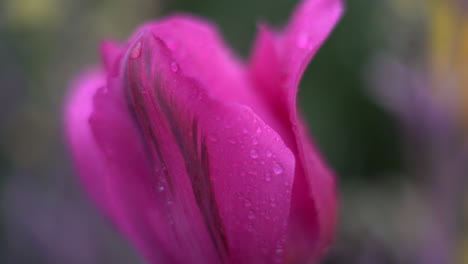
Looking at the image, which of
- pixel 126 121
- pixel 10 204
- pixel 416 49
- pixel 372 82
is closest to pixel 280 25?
pixel 372 82

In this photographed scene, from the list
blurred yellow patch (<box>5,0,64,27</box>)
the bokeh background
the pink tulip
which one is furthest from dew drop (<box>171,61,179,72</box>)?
blurred yellow patch (<box>5,0,64,27</box>)

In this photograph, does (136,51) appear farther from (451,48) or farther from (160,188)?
(451,48)

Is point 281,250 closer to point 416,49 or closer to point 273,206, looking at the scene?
point 273,206

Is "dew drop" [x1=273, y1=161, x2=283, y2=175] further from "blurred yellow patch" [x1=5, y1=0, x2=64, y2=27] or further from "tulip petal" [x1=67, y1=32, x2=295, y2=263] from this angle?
"blurred yellow patch" [x1=5, y1=0, x2=64, y2=27]

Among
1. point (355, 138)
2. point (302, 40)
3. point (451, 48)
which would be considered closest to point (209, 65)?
point (302, 40)

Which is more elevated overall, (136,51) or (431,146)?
(136,51)

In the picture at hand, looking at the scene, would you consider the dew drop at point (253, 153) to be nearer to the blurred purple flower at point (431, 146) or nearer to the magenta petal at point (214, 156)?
the magenta petal at point (214, 156)

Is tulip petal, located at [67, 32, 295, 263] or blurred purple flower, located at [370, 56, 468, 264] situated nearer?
tulip petal, located at [67, 32, 295, 263]
